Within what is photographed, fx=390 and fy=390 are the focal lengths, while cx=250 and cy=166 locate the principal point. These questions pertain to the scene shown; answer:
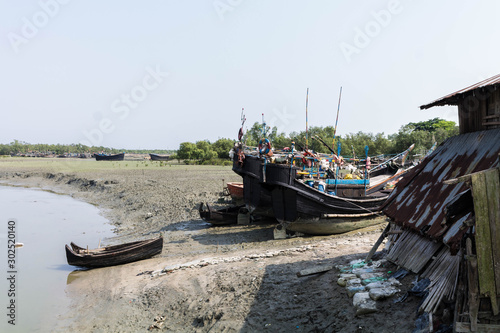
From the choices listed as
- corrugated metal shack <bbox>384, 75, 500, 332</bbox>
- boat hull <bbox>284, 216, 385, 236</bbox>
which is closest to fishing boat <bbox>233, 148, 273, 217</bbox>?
boat hull <bbox>284, 216, 385, 236</bbox>

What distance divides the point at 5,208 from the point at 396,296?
91.1 ft

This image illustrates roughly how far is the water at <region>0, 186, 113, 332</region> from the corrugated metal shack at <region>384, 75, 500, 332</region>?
28.2ft

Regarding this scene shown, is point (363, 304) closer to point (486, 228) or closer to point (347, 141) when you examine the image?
point (486, 228)

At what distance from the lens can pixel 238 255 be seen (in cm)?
1249

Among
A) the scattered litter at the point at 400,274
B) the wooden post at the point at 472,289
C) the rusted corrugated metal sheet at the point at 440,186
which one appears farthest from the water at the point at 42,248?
the wooden post at the point at 472,289

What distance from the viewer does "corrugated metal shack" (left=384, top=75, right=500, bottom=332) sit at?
195 inches

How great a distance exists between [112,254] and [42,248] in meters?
5.75

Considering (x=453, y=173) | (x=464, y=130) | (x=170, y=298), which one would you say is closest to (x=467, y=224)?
(x=453, y=173)

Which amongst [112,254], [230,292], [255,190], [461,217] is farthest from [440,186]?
[255,190]

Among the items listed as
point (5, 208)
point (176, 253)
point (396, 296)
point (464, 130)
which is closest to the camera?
point (396, 296)

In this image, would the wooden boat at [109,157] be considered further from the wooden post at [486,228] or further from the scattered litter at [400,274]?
the wooden post at [486,228]

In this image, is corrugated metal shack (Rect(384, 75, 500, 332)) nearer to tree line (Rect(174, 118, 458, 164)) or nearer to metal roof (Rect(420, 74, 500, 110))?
metal roof (Rect(420, 74, 500, 110))

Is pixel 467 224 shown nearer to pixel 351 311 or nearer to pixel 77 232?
pixel 351 311

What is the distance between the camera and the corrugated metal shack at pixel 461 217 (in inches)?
195
